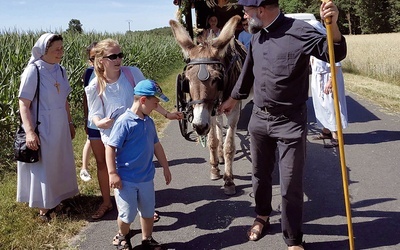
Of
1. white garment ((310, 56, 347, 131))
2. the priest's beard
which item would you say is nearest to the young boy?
the priest's beard

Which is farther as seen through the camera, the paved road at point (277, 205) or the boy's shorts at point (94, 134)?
the boy's shorts at point (94, 134)

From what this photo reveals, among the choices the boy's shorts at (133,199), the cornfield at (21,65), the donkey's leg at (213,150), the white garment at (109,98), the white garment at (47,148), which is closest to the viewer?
the boy's shorts at (133,199)

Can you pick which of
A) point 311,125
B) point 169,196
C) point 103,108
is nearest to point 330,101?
point 311,125

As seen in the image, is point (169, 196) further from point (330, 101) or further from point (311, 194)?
point (330, 101)

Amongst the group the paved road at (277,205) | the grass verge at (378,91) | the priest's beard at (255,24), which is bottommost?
the paved road at (277,205)

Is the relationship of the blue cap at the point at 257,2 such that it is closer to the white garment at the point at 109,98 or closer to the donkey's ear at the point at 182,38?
the white garment at the point at 109,98

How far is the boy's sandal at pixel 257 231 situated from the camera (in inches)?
158

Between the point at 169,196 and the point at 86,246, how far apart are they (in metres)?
1.50

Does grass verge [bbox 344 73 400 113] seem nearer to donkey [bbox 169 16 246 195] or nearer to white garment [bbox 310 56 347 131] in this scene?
white garment [bbox 310 56 347 131]

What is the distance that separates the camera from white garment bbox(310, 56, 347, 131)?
23.7 ft

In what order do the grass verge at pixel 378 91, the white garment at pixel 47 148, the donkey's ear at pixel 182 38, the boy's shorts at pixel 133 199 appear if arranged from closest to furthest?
1. the boy's shorts at pixel 133 199
2. the white garment at pixel 47 148
3. the donkey's ear at pixel 182 38
4. the grass verge at pixel 378 91

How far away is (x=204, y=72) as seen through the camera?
4.47m

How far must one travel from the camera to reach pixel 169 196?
17.2ft

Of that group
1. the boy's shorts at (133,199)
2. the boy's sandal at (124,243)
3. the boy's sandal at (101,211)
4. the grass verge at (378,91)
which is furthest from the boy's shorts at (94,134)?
the grass verge at (378,91)
